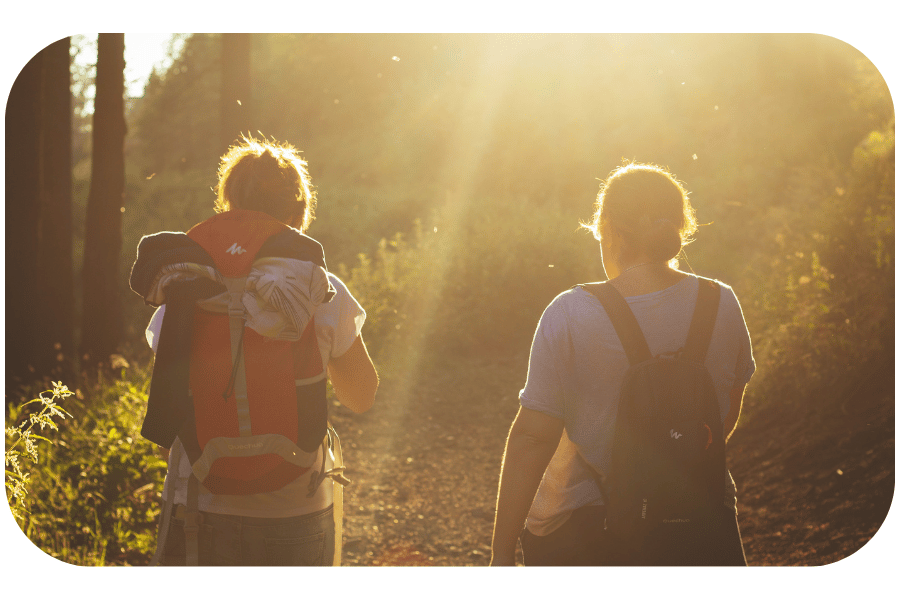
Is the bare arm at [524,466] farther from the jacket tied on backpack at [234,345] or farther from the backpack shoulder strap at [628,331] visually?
the jacket tied on backpack at [234,345]

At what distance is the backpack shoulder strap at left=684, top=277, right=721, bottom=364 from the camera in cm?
191

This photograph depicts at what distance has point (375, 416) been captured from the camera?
7004mm

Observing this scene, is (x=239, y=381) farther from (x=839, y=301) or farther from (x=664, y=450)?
(x=839, y=301)

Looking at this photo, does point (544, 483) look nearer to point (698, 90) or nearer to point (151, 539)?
point (151, 539)

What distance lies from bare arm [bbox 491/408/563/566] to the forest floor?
243cm

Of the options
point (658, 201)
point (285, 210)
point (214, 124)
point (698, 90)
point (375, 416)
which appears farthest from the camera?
point (214, 124)

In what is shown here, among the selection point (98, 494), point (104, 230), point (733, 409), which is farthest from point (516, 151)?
point (733, 409)

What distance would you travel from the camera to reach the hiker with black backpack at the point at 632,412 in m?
1.89

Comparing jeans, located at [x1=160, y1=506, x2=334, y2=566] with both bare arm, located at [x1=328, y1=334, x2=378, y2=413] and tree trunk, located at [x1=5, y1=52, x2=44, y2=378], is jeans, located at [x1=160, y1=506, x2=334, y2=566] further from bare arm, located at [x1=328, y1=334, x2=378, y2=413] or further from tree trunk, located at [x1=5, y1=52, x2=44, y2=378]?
tree trunk, located at [x1=5, y1=52, x2=44, y2=378]

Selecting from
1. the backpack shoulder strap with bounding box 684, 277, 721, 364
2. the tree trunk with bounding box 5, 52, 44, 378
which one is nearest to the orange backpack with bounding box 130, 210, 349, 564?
the backpack shoulder strap with bounding box 684, 277, 721, 364

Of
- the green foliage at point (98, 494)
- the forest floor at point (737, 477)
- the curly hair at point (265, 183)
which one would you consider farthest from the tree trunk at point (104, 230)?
the curly hair at point (265, 183)

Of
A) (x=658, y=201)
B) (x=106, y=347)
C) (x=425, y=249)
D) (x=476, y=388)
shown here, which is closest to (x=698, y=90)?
(x=425, y=249)

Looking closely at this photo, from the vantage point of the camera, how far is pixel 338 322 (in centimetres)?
212

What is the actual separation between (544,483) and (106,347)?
6293 millimetres
